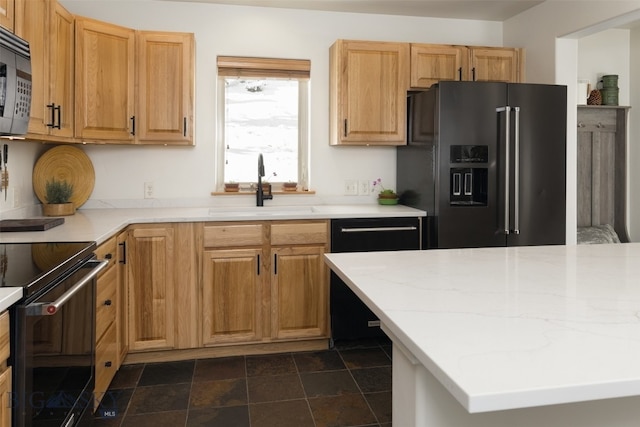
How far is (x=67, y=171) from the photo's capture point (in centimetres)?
330

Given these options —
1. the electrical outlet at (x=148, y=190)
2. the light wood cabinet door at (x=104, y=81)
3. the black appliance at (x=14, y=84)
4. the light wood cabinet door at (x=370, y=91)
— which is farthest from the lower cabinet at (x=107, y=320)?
the light wood cabinet door at (x=370, y=91)

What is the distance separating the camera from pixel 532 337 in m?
0.94

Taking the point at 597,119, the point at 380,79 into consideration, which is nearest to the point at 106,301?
the point at 380,79

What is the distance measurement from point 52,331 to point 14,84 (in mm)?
970

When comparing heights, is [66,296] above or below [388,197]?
below

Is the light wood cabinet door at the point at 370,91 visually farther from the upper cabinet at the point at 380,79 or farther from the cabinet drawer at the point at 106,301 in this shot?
the cabinet drawer at the point at 106,301

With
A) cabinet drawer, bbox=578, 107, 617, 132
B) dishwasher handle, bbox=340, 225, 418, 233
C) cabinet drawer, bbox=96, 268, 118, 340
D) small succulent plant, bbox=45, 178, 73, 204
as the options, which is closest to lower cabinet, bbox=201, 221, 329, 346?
dishwasher handle, bbox=340, 225, 418, 233

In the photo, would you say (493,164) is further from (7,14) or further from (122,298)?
(7,14)

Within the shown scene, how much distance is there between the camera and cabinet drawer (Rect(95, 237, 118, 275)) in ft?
7.64

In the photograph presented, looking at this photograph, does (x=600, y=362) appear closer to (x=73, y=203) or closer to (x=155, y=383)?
(x=155, y=383)

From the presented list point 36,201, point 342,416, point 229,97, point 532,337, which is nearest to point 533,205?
point 342,416

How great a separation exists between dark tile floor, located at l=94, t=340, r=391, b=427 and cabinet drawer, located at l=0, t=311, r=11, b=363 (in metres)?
1.17

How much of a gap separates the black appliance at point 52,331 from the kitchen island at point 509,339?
0.90 m

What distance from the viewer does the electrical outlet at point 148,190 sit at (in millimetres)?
3555
